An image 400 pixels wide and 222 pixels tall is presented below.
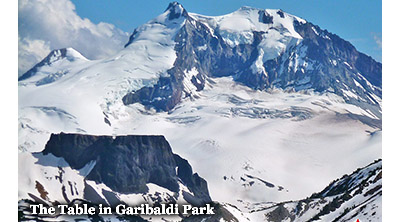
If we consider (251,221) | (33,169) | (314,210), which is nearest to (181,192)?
(33,169)

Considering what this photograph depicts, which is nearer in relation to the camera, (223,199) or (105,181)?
(105,181)

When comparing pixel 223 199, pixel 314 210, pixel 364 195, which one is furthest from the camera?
pixel 223 199

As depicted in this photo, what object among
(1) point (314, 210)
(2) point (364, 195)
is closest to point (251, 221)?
(1) point (314, 210)

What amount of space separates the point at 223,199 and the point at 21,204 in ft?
521

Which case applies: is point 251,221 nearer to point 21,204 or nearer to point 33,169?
point 21,204

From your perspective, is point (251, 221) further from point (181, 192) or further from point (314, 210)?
point (181, 192)

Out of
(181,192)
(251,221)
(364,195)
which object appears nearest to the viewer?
(364,195)

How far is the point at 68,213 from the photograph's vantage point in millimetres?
40344

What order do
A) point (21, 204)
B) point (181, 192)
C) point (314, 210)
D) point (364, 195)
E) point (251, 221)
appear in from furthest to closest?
point (181, 192)
point (251, 221)
point (314, 210)
point (364, 195)
point (21, 204)

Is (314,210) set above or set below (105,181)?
below
